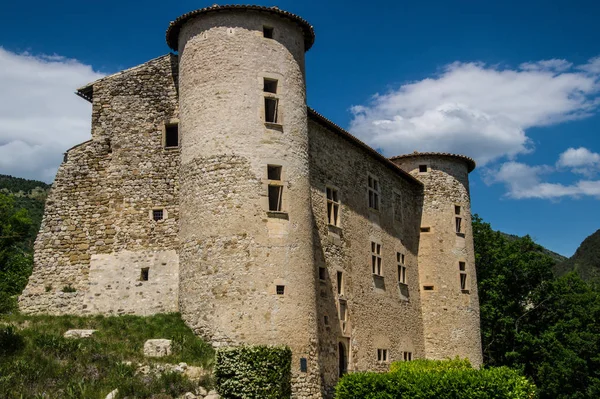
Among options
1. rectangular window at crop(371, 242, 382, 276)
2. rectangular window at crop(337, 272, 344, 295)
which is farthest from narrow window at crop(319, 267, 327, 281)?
rectangular window at crop(371, 242, 382, 276)

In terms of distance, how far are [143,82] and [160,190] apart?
4679 mm

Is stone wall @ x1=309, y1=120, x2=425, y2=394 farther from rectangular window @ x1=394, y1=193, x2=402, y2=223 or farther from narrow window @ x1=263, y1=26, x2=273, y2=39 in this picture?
narrow window @ x1=263, y1=26, x2=273, y2=39

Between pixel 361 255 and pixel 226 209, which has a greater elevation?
pixel 226 209

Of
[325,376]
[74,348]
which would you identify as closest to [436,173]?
[325,376]

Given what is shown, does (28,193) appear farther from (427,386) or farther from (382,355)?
(427,386)

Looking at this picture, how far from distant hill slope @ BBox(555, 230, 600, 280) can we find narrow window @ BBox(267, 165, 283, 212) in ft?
231

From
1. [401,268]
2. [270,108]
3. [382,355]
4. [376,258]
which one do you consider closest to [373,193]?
[376,258]

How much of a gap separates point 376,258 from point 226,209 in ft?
36.7

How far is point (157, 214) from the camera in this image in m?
27.2

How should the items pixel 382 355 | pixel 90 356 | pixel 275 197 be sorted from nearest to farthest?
1. pixel 90 356
2. pixel 275 197
3. pixel 382 355

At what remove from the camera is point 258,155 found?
2459cm

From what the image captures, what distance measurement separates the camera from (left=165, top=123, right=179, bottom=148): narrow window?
2806 cm

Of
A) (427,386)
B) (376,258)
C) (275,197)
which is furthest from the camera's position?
(376,258)

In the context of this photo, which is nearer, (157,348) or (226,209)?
(157,348)
